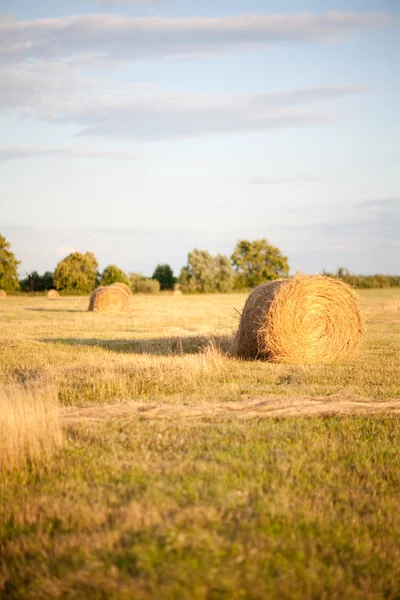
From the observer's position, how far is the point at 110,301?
34.3 metres

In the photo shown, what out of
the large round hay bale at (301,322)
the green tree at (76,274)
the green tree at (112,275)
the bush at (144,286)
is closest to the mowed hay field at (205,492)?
the large round hay bale at (301,322)

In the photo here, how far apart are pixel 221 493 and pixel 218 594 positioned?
5.11 feet

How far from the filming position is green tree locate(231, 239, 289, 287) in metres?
89.4

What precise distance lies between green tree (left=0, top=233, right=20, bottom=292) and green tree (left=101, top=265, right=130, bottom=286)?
10.2m

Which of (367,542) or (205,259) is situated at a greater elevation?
(205,259)

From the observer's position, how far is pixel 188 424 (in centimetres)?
831

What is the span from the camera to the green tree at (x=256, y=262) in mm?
89438

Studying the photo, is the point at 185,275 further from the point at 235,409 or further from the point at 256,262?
the point at 235,409

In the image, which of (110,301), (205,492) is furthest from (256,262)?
(205,492)

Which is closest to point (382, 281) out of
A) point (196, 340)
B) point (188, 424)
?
point (196, 340)

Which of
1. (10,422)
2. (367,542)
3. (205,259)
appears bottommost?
(367,542)

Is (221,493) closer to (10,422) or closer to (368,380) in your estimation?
(10,422)

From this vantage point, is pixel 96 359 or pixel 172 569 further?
pixel 96 359

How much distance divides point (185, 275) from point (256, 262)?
33.5ft
